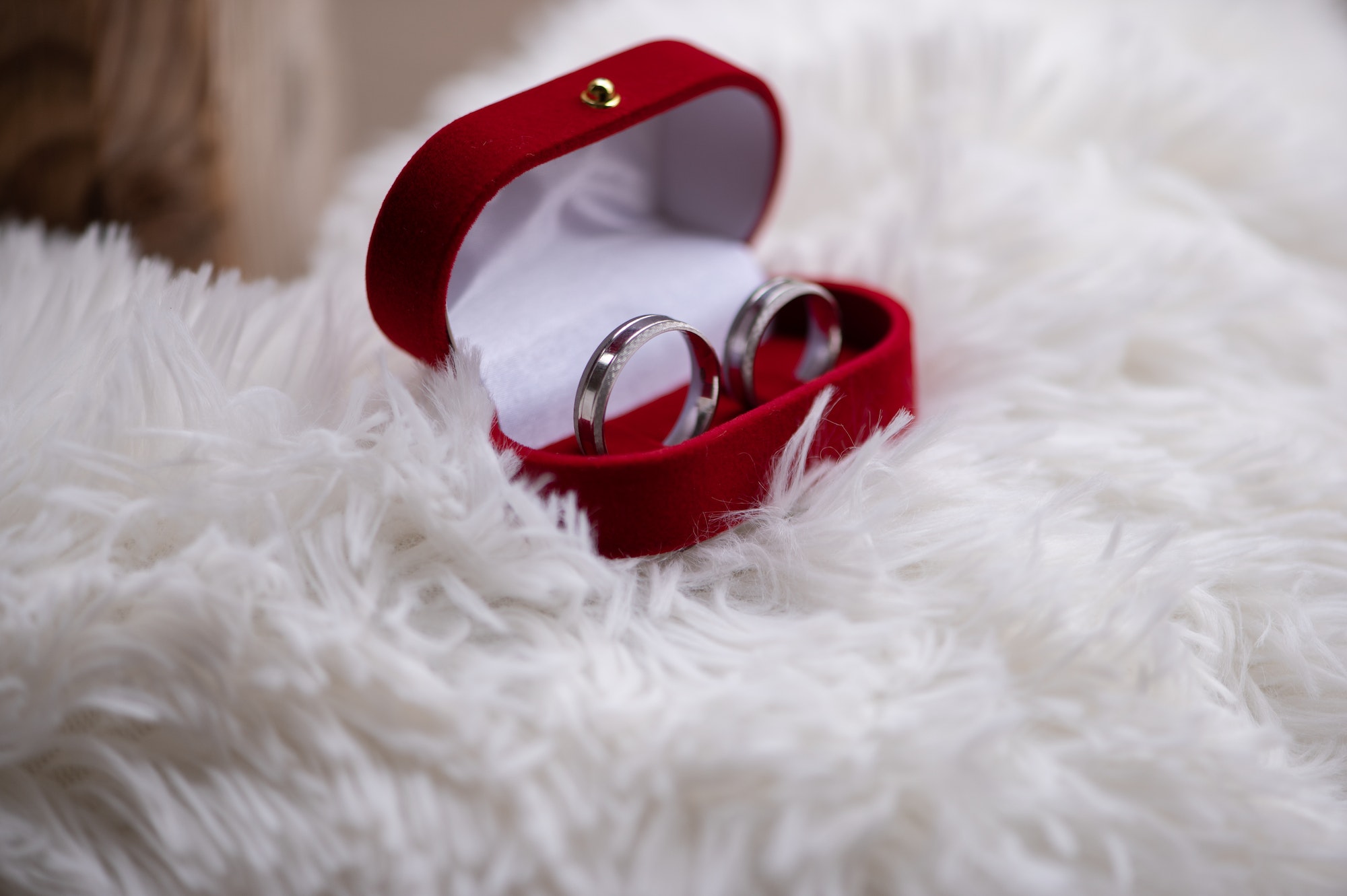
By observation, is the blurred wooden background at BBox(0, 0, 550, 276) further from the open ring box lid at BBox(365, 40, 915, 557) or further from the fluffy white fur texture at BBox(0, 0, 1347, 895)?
the open ring box lid at BBox(365, 40, 915, 557)

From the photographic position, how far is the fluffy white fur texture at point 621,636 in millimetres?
291

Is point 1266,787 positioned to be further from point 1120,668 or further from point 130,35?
point 130,35

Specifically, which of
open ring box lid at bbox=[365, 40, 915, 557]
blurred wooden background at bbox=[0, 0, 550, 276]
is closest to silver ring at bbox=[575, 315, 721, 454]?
open ring box lid at bbox=[365, 40, 915, 557]

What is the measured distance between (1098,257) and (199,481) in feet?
1.50

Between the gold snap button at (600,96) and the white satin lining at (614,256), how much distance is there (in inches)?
1.9

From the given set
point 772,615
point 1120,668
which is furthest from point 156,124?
point 1120,668

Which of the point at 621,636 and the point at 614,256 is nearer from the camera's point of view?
the point at 621,636

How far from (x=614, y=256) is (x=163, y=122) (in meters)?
0.28

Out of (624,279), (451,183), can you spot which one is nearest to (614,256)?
(624,279)

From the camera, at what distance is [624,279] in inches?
18.6

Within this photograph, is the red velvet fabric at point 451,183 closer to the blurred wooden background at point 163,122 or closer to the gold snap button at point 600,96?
the gold snap button at point 600,96

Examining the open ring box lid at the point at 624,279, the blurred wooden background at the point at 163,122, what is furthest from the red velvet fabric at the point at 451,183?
the blurred wooden background at the point at 163,122

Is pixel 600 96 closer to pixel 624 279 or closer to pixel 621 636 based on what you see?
pixel 624 279

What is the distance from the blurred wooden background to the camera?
528 mm
